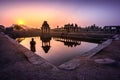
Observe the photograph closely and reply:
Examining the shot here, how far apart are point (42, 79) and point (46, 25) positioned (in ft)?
129

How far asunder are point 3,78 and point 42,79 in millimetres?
1449

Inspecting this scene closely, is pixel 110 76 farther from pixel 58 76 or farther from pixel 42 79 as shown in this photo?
pixel 42 79

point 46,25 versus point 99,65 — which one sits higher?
point 46,25

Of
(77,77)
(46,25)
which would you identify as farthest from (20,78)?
(46,25)

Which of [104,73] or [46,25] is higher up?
[46,25]

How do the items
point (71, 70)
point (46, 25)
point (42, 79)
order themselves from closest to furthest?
1. point (42, 79)
2. point (71, 70)
3. point (46, 25)

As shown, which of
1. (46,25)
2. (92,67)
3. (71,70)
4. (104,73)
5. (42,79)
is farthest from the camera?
(46,25)

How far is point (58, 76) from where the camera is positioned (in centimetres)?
450

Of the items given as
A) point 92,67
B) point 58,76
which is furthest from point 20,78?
point 92,67

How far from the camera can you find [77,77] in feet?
14.5

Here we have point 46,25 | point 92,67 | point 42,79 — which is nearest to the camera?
point 42,79

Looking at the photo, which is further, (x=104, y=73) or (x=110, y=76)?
(x=104, y=73)

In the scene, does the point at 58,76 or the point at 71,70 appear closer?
the point at 58,76

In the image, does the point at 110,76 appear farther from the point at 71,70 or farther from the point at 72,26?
the point at 72,26
